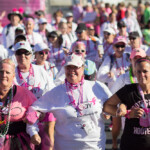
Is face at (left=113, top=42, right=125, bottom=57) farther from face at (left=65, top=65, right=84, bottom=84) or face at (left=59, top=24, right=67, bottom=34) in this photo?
face at (left=59, top=24, right=67, bottom=34)

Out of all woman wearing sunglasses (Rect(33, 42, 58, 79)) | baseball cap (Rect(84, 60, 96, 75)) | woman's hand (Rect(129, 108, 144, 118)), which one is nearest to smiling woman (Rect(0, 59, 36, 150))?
woman's hand (Rect(129, 108, 144, 118))

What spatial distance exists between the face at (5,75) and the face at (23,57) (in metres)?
1.16

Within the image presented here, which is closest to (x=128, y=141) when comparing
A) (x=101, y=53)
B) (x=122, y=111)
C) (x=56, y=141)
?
(x=122, y=111)

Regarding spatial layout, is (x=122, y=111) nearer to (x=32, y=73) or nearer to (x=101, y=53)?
(x=32, y=73)

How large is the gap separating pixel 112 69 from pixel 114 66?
7 cm

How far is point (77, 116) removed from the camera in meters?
3.89

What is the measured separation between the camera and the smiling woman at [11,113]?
152 inches

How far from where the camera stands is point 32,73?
201 inches

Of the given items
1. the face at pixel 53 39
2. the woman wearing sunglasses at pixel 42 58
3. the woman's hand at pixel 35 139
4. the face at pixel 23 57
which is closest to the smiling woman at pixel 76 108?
the woman's hand at pixel 35 139

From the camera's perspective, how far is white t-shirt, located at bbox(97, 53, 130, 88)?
6438 mm

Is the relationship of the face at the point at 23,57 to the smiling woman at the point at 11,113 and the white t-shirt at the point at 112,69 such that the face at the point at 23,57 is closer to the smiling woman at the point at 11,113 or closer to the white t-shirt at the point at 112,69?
the smiling woman at the point at 11,113

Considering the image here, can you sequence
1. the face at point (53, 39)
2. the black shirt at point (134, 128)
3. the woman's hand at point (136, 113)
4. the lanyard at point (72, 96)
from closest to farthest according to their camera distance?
the woman's hand at point (136, 113), the black shirt at point (134, 128), the lanyard at point (72, 96), the face at point (53, 39)

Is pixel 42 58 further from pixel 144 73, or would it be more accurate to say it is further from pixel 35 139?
pixel 144 73

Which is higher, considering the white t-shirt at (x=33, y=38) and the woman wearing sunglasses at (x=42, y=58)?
the white t-shirt at (x=33, y=38)
